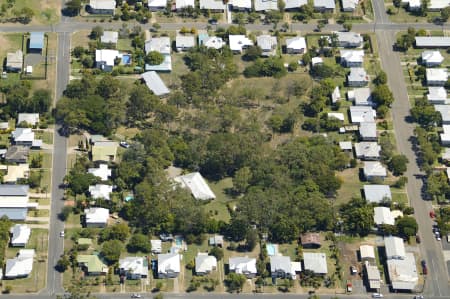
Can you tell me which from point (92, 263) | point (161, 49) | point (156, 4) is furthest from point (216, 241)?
point (156, 4)

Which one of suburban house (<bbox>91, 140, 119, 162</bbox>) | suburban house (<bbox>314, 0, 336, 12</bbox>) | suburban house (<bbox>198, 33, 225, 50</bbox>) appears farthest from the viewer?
suburban house (<bbox>314, 0, 336, 12</bbox>)

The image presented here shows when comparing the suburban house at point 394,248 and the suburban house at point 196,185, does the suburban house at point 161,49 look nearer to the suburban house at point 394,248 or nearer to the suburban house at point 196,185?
the suburban house at point 196,185

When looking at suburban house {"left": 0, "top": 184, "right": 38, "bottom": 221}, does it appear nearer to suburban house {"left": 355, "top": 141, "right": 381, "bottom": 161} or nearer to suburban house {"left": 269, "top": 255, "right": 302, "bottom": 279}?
suburban house {"left": 269, "top": 255, "right": 302, "bottom": 279}

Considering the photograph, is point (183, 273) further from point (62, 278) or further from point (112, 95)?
point (112, 95)

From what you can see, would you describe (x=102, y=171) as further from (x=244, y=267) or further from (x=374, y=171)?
(x=374, y=171)

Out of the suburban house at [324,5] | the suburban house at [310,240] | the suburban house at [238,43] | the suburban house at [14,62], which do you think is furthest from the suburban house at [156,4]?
the suburban house at [310,240]

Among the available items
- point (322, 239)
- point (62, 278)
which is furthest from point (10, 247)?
point (322, 239)

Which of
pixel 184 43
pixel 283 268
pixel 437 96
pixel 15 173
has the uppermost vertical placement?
pixel 184 43

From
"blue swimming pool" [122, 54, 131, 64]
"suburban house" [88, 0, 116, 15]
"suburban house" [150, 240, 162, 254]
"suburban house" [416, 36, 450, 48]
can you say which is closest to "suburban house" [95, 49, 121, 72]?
"blue swimming pool" [122, 54, 131, 64]
